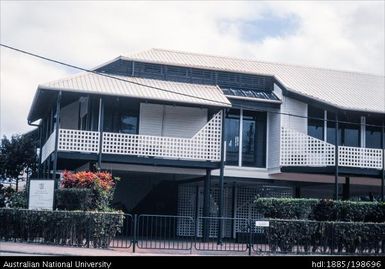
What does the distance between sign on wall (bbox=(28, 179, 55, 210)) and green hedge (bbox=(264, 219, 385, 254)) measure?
6.88 m

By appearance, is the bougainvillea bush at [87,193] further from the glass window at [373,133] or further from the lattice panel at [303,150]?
the glass window at [373,133]

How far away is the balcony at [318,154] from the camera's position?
84.4 feet

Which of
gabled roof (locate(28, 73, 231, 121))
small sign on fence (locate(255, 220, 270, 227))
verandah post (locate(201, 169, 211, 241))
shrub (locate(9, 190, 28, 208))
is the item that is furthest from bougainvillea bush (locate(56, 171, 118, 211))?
verandah post (locate(201, 169, 211, 241))

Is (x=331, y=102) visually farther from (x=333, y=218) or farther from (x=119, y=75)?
(x=119, y=75)

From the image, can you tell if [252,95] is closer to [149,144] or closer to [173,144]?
[173,144]

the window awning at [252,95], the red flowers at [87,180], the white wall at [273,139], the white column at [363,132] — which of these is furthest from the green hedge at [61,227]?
the white column at [363,132]

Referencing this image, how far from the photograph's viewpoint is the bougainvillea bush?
19141mm

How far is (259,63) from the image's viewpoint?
31.8 meters

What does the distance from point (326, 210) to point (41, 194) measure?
31.2 feet

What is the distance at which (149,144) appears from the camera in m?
24.6

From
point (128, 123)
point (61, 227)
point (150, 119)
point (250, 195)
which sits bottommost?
point (61, 227)

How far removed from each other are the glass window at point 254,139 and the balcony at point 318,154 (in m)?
1.93

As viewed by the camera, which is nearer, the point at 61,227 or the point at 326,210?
the point at 61,227

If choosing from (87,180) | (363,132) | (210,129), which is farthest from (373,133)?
(87,180)
